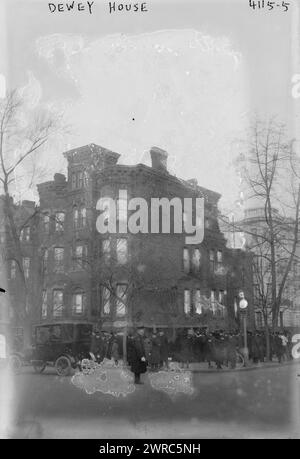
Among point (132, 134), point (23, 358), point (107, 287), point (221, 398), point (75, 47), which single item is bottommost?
point (221, 398)

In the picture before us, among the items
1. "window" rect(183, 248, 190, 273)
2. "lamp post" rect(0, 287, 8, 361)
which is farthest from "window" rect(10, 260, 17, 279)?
"window" rect(183, 248, 190, 273)

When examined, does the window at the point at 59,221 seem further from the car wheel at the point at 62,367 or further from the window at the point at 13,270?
the car wheel at the point at 62,367

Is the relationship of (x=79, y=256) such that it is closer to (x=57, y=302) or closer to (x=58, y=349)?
(x=57, y=302)

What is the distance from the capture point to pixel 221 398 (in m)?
4.28

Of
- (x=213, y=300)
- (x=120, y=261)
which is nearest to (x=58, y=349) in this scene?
(x=120, y=261)

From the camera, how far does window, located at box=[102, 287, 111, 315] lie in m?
4.51

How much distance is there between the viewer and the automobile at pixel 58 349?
449 cm

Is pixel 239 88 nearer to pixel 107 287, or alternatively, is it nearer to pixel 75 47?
pixel 75 47

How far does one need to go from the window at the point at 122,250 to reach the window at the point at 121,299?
222mm

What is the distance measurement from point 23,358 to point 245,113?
2.91 metres

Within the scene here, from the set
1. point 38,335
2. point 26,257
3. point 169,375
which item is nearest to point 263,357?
point 169,375

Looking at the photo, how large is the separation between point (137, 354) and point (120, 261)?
820 mm

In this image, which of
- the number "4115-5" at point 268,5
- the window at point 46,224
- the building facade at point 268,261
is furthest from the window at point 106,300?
the number "4115-5" at point 268,5

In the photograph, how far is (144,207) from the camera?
452 cm
